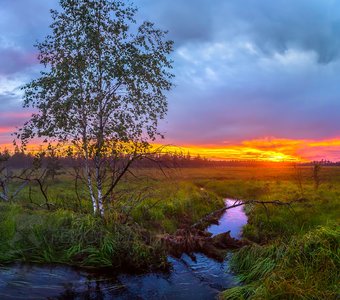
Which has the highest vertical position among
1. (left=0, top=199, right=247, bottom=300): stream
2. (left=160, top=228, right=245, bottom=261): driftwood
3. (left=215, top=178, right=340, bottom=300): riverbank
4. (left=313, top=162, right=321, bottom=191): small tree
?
(left=313, top=162, right=321, bottom=191): small tree

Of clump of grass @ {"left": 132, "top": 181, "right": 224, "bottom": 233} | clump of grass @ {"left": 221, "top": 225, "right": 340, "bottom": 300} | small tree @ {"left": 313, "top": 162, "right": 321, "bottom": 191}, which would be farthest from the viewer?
small tree @ {"left": 313, "top": 162, "right": 321, "bottom": 191}

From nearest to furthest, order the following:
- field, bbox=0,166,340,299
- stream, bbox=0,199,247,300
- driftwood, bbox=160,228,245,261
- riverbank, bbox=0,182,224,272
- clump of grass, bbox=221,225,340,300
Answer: clump of grass, bbox=221,225,340,300, field, bbox=0,166,340,299, stream, bbox=0,199,247,300, riverbank, bbox=0,182,224,272, driftwood, bbox=160,228,245,261

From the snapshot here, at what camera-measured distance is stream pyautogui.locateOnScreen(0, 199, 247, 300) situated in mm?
13086

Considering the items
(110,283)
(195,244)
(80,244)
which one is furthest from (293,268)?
(80,244)

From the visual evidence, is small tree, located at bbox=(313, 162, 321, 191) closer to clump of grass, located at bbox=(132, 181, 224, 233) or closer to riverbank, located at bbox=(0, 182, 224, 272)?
clump of grass, located at bbox=(132, 181, 224, 233)

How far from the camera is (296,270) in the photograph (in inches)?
485

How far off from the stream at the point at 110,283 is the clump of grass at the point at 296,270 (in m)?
1.20

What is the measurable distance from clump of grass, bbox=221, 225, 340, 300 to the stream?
3.94 feet

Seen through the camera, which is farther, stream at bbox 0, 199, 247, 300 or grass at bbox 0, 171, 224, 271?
grass at bbox 0, 171, 224, 271

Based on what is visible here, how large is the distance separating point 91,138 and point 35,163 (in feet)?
12.8

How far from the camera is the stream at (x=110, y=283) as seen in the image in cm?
1309

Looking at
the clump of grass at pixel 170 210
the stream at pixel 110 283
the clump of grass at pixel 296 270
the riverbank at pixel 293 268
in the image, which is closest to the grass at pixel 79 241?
the stream at pixel 110 283

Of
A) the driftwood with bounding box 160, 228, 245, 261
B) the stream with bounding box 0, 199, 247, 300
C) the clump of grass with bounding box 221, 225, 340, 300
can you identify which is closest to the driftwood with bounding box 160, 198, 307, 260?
the driftwood with bounding box 160, 228, 245, 261

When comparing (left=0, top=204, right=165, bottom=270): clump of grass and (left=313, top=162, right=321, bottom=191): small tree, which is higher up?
(left=313, top=162, right=321, bottom=191): small tree
